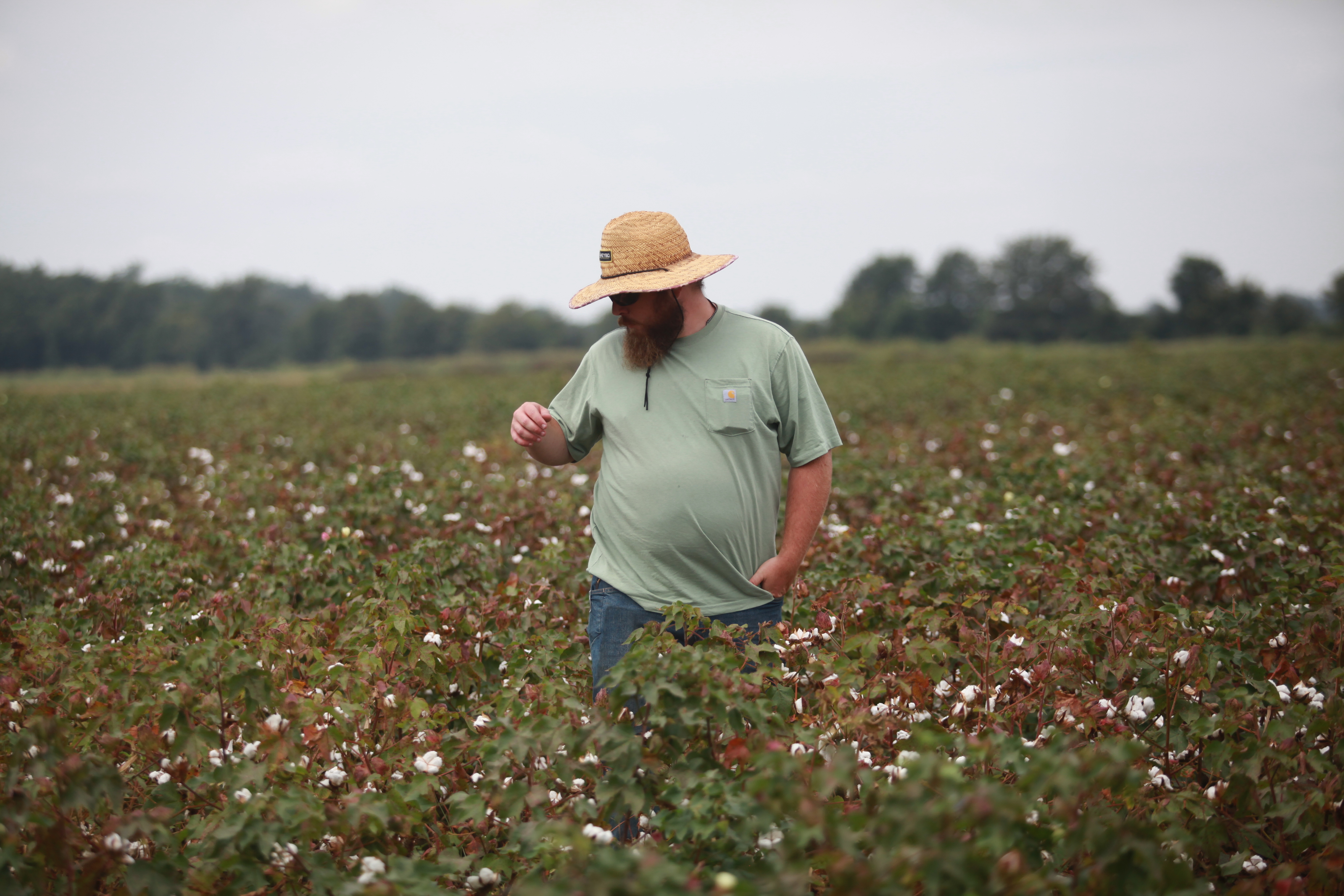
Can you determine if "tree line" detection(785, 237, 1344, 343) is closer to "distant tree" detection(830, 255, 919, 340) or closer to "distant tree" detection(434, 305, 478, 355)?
"distant tree" detection(830, 255, 919, 340)

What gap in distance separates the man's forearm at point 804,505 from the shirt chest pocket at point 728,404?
225 millimetres

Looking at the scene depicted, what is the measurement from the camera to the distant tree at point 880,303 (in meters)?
75.4

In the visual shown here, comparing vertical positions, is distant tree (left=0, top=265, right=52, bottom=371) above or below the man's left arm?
above

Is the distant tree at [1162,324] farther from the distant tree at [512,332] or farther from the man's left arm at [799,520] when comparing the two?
the man's left arm at [799,520]

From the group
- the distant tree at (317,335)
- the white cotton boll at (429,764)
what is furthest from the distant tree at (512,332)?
the white cotton boll at (429,764)

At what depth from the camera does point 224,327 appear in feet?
269

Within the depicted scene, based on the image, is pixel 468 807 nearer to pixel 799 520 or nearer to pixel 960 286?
pixel 799 520

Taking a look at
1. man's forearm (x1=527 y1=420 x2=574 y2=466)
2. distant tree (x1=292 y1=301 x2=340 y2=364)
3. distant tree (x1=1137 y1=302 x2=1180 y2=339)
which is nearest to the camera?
man's forearm (x1=527 y1=420 x2=574 y2=466)

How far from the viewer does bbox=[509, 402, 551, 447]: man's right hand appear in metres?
2.50

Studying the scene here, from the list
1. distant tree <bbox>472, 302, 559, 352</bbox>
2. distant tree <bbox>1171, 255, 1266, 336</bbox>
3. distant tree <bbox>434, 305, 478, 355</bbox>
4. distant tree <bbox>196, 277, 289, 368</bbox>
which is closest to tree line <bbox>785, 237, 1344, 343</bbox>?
distant tree <bbox>1171, 255, 1266, 336</bbox>

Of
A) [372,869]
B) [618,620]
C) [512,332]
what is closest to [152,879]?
[372,869]

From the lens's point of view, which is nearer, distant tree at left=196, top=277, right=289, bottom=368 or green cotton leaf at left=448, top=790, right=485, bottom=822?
green cotton leaf at left=448, top=790, right=485, bottom=822

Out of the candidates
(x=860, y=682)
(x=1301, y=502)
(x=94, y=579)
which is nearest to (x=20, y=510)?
(x=94, y=579)

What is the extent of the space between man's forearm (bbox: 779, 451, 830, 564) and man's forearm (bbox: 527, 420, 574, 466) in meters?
0.67
